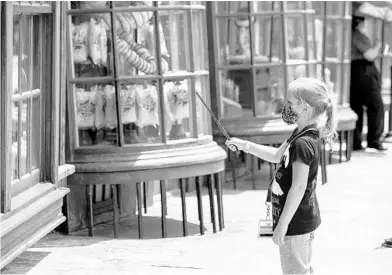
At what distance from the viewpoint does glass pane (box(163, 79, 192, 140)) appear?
7293mm

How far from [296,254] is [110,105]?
2.89 m

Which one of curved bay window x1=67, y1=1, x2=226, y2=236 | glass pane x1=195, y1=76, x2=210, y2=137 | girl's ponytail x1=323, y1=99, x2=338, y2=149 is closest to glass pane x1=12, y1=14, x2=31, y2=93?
curved bay window x1=67, y1=1, x2=226, y2=236

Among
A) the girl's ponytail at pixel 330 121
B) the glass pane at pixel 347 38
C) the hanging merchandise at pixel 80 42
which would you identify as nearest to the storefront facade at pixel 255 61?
the glass pane at pixel 347 38

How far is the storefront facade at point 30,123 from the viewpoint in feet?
16.5

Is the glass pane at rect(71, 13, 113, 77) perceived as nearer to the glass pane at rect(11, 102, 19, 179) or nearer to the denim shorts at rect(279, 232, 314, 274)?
the glass pane at rect(11, 102, 19, 179)

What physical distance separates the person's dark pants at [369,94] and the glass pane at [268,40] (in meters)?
2.48

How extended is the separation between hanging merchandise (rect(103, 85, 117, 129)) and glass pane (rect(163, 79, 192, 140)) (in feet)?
1.26

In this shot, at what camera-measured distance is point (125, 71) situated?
23.5ft

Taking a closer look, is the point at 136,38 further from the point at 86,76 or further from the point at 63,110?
the point at 63,110

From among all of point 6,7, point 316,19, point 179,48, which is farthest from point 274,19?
point 6,7

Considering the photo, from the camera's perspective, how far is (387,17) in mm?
12023

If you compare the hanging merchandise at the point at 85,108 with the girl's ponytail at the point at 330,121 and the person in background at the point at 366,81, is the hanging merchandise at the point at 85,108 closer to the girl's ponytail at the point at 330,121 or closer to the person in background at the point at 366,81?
the girl's ponytail at the point at 330,121

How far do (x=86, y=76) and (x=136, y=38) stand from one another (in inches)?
17.8

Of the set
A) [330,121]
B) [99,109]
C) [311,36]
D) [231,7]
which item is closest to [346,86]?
[311,36]
